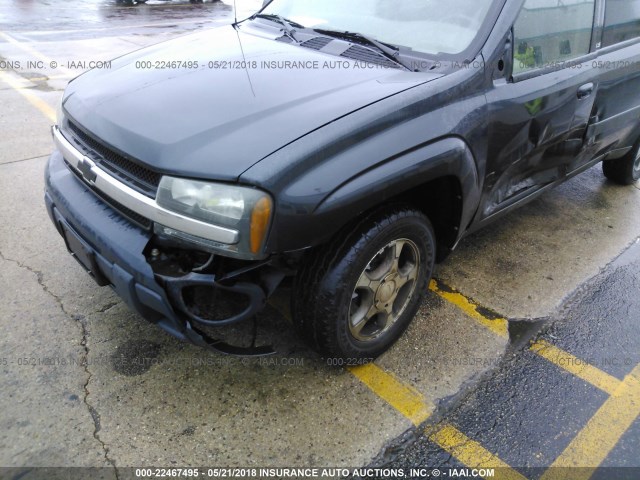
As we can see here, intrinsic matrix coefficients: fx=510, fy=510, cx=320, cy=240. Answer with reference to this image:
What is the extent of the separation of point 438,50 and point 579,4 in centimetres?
113

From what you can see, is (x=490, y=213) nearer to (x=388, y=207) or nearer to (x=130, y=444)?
(x=388, y=207)

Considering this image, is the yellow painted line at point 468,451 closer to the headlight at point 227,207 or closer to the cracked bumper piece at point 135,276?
the cracked bumper piece at point 135,276

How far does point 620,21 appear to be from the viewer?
3273mm

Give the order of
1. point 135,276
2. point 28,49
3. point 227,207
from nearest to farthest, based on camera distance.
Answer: point 227,207, point 135,276, point 28,49

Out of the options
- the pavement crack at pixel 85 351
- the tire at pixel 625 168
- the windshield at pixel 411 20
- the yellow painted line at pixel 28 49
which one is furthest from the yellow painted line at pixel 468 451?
the yellow painted line at pixel 28 49

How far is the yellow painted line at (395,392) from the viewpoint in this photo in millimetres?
2258

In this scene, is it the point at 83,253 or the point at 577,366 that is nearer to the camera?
the point at 83,253

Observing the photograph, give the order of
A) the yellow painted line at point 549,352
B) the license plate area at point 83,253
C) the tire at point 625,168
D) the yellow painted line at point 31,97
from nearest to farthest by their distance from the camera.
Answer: the license plate area at point 83,253
the yellow painted line at point 549,352
the tire at point 625,168
the yellow painted line at point 31,97

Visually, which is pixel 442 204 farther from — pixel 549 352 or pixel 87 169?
pixel 87 169

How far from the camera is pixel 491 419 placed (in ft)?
7.44

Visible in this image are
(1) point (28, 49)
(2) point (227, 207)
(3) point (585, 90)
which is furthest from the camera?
(1) point (28, 49)

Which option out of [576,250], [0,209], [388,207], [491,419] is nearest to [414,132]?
[388,207]

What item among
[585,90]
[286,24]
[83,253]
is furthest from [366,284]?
[585,90]

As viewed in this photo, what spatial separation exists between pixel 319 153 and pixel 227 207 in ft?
1.27
